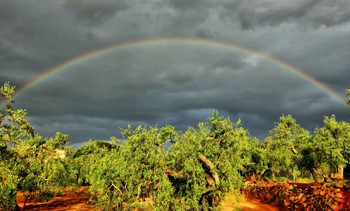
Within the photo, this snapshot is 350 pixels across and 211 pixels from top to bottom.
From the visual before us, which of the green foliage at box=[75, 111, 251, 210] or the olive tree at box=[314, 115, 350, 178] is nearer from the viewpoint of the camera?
the green foliage at box=[75, 111, 251, 210]

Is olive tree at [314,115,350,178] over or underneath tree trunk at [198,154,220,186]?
over

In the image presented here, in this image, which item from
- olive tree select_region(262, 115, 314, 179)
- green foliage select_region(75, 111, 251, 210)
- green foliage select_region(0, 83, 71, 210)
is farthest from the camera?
olive tree select_region(262, 115, 314, 179)

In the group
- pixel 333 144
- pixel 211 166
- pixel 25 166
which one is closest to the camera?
pixel 211 166

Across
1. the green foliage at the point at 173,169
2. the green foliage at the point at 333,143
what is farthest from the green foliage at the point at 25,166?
the green foliage at the point at 333,143

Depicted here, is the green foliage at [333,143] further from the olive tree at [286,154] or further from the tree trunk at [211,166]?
the tree trunk at [211,166]

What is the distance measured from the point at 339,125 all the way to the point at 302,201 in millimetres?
36429

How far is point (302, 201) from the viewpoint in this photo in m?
32.8

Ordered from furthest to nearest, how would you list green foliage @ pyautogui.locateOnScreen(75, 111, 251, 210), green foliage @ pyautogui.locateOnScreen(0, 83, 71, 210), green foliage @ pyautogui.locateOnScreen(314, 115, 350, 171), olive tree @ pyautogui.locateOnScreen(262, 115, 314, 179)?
olive tree @ pyautogui.locateOnScreen(262, 115, 314, 179) → green foliage @ pyautogui.locateOnScreen(314, 115, 350, 171) → green foliage @ pyautogui.locateOnScreen(0, 83, 71, 210) → green foliage @ pyautogui.locateOnScreen(75, 111, 251, 210)

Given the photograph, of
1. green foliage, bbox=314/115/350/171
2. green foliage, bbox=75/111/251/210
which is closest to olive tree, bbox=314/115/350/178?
green foliage, bbox=314/115/350/171

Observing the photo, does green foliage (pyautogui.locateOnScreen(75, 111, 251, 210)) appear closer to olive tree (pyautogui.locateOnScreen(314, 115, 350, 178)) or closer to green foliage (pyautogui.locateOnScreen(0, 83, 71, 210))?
green foliage (pyautogui.locateOnScreen(0, 83, 71, 210))

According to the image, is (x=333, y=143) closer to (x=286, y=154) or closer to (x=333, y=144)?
(x=333, y=144)

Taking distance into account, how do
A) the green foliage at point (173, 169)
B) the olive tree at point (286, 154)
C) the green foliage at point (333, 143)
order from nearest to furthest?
the green foliage at point (173, 169), the green foliage at point (333, 143), the olive tree at point (286, 154)

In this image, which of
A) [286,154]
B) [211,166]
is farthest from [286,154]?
[211,166]

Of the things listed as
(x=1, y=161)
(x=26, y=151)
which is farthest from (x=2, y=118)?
(x=1, y=161)
